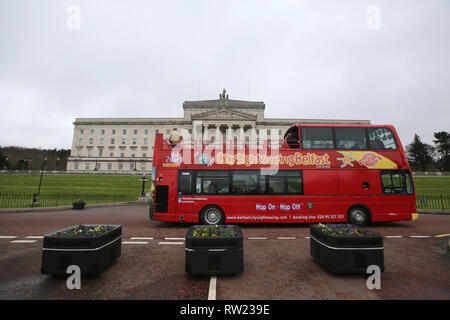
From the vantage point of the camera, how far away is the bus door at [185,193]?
9578mm

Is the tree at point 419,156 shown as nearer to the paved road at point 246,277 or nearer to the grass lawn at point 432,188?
the grass lawn at point 432,188

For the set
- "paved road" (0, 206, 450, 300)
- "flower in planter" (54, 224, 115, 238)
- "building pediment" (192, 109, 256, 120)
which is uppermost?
"building pediment" (192, 109, 256, 120)

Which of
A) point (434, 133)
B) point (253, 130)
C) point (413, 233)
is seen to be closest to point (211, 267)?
point (413, 233)

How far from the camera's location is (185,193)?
9648 millimetres

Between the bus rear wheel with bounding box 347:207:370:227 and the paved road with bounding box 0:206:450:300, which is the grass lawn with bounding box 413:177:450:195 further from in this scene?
the paved road with bounding box 0:206:450:300

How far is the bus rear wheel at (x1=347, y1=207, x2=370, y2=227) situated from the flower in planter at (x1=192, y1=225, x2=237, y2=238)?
7.53 metres

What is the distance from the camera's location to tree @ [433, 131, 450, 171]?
57.5m

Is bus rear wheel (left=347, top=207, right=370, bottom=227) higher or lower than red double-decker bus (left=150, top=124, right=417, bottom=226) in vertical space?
lower

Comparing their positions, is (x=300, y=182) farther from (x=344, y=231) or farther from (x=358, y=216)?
(x=344, y=231)

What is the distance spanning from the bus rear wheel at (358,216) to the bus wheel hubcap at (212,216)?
622 cm

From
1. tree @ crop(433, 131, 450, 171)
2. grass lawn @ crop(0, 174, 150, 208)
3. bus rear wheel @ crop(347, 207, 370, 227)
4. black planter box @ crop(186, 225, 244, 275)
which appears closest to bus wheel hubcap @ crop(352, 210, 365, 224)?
bus rear wheel @ crop(347, 207, 370, 227)

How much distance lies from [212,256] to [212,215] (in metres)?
5.46

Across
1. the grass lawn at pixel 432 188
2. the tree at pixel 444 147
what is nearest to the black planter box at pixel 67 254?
the grass lawn at pixel 432 188

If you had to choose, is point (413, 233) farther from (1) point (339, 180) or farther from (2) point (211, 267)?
(2) point (211, 267)
